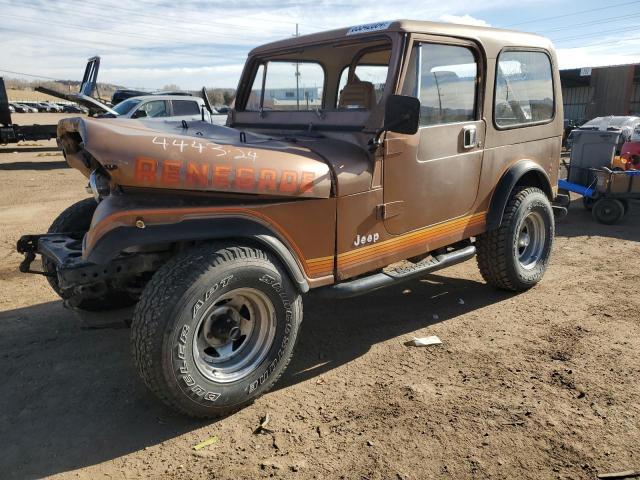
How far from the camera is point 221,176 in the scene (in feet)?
9.05

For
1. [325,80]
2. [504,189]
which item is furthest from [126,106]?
[504,189]

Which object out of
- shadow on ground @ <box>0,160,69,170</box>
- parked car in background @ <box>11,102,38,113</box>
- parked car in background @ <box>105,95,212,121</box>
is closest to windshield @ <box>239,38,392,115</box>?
parked car in background @ <box>105,95,212,121</box>

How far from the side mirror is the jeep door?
0.80ft

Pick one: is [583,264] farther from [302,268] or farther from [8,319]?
[8,319]

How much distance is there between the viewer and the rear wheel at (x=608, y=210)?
24.7ft

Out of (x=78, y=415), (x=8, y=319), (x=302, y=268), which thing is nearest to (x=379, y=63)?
(x=302, y=268)

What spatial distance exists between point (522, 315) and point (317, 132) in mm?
2313

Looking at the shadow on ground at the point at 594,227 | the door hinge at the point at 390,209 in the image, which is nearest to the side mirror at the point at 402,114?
the door hinge at the point at 390,209

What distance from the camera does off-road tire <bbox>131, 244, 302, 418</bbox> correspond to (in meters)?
2.62

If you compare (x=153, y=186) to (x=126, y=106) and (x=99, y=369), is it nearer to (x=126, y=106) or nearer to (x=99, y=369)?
(x=99, y=369)

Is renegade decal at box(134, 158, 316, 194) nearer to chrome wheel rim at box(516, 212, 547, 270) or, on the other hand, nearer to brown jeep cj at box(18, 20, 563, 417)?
brown jeep cj at box(18, 20, 563, 417)

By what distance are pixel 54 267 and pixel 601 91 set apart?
2524cm

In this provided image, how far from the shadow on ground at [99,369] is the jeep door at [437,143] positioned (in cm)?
100

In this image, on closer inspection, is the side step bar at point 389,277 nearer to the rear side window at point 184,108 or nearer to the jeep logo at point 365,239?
the jeep logo at point 365,239
